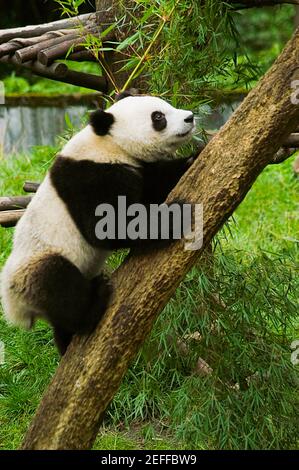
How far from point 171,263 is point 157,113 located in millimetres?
673

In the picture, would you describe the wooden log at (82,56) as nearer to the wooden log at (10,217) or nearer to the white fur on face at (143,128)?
the wooden log at (10,217)

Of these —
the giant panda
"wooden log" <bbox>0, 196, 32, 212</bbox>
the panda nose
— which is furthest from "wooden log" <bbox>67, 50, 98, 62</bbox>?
the panda nose

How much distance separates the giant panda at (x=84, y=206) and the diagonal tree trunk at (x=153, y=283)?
0.10 meters

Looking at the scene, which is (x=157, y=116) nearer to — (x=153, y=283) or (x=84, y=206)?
(x=84, y=206)

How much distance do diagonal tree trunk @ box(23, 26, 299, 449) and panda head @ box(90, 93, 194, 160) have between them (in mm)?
372

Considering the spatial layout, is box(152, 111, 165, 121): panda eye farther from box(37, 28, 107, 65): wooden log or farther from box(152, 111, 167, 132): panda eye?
box(37, 28, 107, 65): wooden log

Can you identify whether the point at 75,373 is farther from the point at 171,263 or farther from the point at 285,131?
the point at 285,131

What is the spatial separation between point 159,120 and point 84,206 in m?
0.46

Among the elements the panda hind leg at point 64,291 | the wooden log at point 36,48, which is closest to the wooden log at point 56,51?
the wooden log at point 36,48

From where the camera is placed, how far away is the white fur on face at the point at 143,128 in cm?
297

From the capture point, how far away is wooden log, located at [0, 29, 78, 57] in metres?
3.97

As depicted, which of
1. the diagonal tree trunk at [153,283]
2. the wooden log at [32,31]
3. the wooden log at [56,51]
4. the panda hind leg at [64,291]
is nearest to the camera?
the diagonal tree trunk at [153,283]

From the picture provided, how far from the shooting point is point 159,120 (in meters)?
2.99
